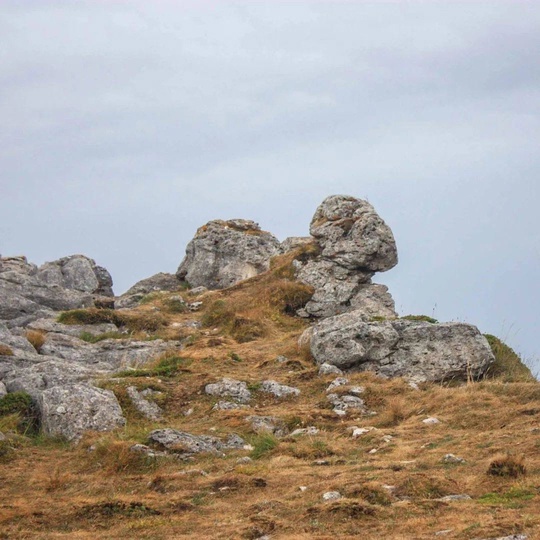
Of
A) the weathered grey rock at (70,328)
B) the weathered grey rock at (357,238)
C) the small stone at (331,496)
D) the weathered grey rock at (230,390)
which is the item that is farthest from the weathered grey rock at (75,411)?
the weathered grey rock at (357,238)

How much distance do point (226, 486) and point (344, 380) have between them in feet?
28.2

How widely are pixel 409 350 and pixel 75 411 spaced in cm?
981

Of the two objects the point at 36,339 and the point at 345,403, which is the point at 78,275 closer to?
the point at 36,339

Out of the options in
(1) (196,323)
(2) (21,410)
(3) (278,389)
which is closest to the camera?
(2) (21,410)

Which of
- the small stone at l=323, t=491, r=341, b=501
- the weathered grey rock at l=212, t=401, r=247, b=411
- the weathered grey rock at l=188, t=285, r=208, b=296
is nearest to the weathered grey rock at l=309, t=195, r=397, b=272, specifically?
the weathered grey rock at l=188, t=285, r=208, b=296

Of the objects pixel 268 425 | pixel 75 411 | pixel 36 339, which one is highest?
pixel 36 339

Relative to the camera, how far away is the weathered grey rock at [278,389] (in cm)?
2097

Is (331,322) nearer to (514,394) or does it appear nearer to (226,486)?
(514,394)

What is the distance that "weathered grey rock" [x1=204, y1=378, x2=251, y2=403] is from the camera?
20672 millimetres

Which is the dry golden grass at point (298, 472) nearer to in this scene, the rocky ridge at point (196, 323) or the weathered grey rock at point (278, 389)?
the weathered grey rock at point (278, 389)

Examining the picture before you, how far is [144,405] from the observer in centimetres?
1997

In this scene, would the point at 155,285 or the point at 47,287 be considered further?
the point at 155,285

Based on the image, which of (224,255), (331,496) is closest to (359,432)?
(331,496)

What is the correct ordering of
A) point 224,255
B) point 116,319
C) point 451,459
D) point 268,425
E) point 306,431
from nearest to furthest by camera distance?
point 451,459
point 306,431
point 268,425
point 116,319
point 224,255
